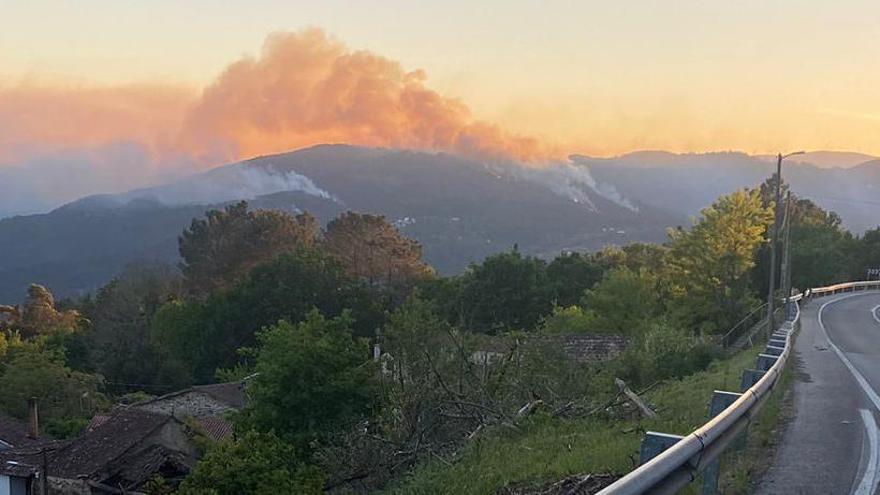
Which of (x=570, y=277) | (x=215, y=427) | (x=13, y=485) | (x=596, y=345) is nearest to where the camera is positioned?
(x=13, y=485)

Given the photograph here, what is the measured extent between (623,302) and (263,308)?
78.7ft

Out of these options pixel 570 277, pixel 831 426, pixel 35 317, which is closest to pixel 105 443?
pixel 831 426

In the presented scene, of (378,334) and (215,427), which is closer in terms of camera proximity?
(378,334)

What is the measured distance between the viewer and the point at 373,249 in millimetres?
80875

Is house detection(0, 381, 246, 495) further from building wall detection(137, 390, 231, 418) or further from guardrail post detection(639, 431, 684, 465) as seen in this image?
guardrail post detection(639, 431, 684, 465)

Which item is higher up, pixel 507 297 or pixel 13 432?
pixel 507 297

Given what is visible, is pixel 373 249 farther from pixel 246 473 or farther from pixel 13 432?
pixel 246 473

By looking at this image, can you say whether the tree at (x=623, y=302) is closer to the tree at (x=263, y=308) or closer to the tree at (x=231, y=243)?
the tree at (x=263, y=308)

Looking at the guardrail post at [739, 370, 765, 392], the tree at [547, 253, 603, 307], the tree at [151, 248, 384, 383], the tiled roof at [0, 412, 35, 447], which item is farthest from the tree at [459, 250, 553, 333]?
the guardrail post at [739, 370, 765, 392]

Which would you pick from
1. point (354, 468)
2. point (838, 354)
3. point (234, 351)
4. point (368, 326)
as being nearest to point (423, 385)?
point (354, 468)

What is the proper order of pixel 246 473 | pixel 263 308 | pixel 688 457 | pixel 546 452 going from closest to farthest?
pixel 688 457 → pixel 546 452 → pixel 246 473 → pixel 263 308

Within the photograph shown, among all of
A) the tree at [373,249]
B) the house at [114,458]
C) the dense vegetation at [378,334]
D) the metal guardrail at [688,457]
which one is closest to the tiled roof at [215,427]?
the house at [114,458]

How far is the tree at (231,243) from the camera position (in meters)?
77.0

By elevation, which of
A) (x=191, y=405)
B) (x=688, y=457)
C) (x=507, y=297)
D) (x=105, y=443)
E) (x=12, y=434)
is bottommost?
(x=12, y=434)
